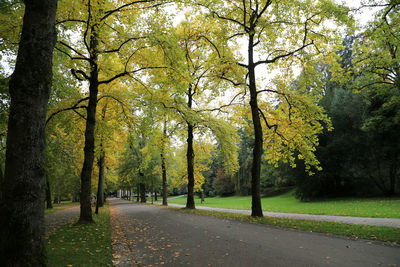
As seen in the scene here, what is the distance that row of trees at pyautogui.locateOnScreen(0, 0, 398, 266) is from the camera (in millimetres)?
3592

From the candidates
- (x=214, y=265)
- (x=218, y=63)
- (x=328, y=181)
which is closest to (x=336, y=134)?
(x=328, y=181)

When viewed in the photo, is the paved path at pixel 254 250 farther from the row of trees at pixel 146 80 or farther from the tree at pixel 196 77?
the tree at pixel 196 77

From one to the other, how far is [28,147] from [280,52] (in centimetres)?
1262

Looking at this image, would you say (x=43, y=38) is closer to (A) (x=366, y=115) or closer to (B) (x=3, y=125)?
(B) (x=3, y=125)

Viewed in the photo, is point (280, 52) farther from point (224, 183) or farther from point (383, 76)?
point (224, 183)

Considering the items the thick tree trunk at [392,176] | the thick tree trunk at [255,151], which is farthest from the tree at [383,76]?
the thick tree trunk at [255,151]

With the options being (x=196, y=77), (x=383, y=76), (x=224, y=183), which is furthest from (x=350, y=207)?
(x=224, y=183)

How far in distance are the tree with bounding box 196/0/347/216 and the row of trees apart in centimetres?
6

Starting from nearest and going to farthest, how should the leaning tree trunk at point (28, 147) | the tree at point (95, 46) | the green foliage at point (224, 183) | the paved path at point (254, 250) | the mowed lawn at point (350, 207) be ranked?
the leaning tree trunk at point (28, 147) < the paved path at point (254, 250) < the tree at point (95, 46) < the mowed lawn at point (350, 207) < the green foliage at point (224, 183)

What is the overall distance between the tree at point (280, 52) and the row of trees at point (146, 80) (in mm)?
55

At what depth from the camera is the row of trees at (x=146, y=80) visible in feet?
11.8

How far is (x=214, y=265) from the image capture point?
179 inches

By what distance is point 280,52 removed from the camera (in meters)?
12.8

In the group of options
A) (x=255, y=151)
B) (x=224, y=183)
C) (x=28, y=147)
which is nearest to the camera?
(x=28, y=147)
